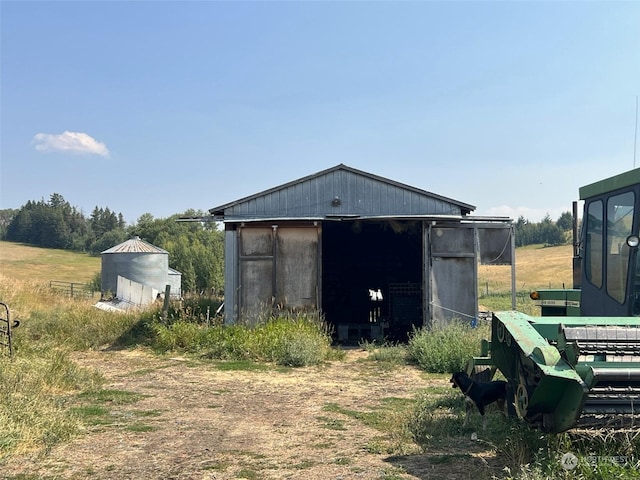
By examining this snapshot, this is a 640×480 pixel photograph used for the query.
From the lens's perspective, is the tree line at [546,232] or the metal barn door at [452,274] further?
the tree line at [546,232]

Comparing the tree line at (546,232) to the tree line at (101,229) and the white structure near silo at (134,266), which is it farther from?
the white structure near silo at (134,266)

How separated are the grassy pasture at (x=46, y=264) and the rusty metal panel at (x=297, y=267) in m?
47.8

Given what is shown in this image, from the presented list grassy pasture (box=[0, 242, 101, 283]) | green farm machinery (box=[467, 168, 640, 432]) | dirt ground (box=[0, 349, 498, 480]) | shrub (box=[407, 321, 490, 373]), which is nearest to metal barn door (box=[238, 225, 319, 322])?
shrub (box=[407, 321, 490, 373])

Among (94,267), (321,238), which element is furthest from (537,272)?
(94,267)

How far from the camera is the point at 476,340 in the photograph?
11.8 meters

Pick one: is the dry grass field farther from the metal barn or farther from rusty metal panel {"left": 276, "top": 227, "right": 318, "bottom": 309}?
rusty metal panel {"left": 276, "top": 227, "right": 318, "bottom": 309}

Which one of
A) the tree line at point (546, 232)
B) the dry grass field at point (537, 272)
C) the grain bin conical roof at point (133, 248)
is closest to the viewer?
the grain bin conical roof at point (133, 248)

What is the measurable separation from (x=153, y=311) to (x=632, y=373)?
13779 mm

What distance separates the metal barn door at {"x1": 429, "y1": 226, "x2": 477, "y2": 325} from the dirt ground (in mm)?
4600

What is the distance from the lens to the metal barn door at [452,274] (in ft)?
50.2

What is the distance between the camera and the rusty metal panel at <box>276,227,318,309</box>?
1520cm

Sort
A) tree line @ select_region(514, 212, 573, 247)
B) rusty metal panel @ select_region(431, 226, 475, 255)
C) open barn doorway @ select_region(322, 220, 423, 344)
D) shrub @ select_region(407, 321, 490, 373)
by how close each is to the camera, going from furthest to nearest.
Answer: tree line @ select_region(514, 212, 573, 247), open barn doorway @ select_region(322, 220, 423, 344), rusty metal panel @ select_region(431, 226, 475, 255), shrub @ select_region(407, 321, 490, 373)

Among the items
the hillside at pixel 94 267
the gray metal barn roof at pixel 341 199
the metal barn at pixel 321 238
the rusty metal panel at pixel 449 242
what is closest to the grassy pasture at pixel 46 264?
the hillside at pixel 94 267

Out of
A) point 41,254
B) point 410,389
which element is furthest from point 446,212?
point 41,254
